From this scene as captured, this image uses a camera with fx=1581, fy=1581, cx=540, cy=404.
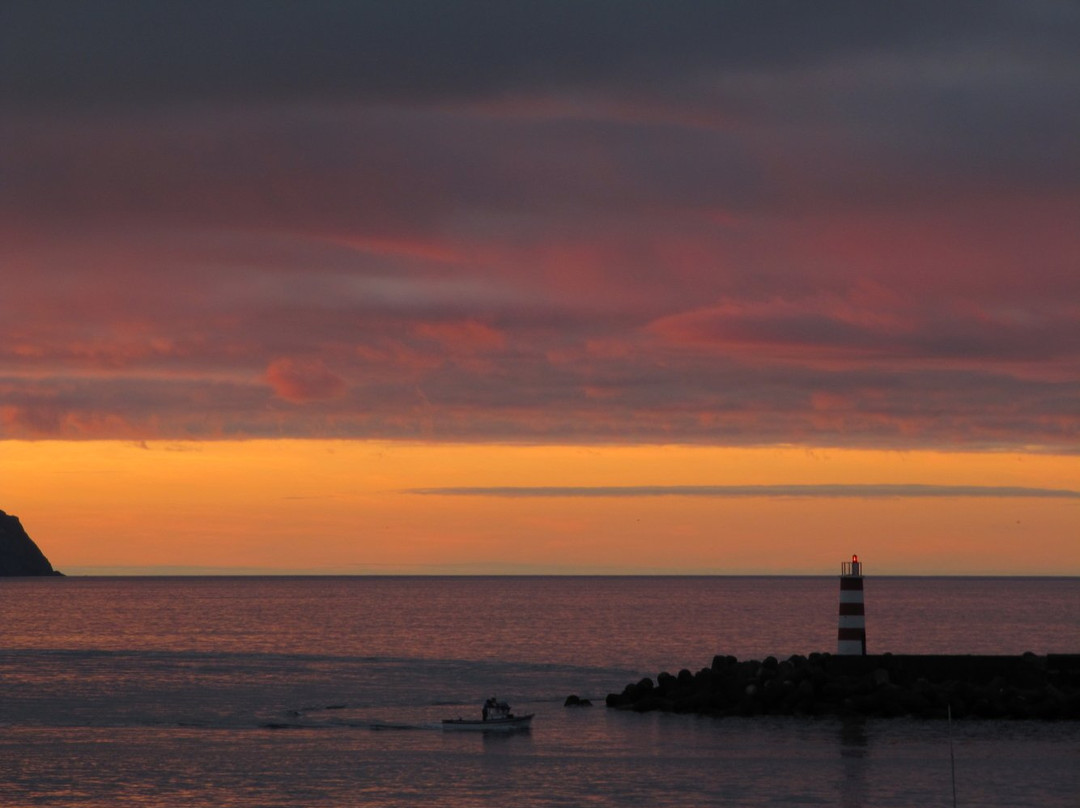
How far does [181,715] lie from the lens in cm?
5706

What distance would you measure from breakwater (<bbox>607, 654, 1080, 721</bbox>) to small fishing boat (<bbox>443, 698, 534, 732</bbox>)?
5334 millimetres

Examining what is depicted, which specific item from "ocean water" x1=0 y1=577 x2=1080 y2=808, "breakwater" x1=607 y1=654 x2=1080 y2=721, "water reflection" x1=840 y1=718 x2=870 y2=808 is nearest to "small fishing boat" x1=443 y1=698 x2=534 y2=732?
"ocean water" x1=0 y1=577 x2=1080 y2=808

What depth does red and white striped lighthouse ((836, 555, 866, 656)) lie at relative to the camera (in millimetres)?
49750

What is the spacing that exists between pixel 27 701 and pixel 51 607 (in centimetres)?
13235

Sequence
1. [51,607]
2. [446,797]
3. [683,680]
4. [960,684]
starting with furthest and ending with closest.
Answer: [51,607]
[683,680]
[960,684]
[446,797]

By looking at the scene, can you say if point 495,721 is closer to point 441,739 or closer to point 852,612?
point 441,739

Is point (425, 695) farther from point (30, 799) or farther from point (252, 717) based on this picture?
point (30, 799)

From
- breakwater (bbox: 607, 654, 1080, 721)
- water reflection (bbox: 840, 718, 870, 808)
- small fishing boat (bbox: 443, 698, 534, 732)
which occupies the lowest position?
water reflection (bbox: 840, 718, 870, 808)

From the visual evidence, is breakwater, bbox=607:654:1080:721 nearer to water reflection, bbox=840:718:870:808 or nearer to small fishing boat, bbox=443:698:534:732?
water reflection, bbox=840:718:870:808

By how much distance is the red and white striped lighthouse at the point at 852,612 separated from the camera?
49750 mm

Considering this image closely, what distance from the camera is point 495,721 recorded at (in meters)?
49.3

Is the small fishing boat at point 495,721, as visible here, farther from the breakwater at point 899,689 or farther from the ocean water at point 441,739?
the breakwater at point 899,689

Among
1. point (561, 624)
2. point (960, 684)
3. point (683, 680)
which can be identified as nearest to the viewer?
point (960, 684)

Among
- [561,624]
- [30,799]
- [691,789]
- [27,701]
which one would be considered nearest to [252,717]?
[27,701]
